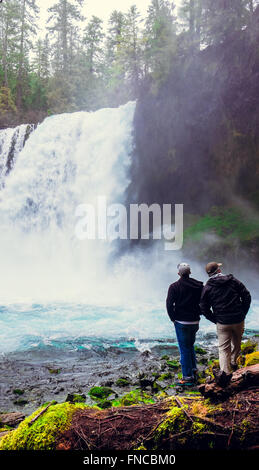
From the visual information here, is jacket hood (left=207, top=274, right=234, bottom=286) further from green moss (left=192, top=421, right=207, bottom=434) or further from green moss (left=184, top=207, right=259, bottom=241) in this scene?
Answer: green moss (left=184, top=207, right=259, bottom=241)

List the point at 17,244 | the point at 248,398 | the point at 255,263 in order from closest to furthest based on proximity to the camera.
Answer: the point at 248,398 < the point at 255,263 < the point at 17,244

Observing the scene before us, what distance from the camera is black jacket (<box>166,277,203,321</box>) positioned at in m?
4.73

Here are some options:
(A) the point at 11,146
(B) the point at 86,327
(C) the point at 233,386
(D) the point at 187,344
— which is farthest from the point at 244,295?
(A) the point at 11,146

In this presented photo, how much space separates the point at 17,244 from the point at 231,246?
11179mm

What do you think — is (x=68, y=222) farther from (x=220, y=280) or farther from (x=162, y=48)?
(x=220, y=280)

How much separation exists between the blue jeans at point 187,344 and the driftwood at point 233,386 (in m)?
2.09

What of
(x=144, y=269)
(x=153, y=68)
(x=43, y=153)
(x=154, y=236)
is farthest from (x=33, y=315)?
(x=153, y=68)

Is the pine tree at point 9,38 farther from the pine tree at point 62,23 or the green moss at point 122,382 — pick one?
the green moss at point 122,382

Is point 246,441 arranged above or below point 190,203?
below

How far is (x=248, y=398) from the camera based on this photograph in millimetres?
2520

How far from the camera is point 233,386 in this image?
2.64 m

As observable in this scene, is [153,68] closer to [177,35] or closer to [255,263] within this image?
[177,35]

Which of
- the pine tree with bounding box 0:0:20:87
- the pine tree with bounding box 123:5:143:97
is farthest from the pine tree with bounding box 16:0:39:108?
the pine tree with bounding box 123:5:143:97

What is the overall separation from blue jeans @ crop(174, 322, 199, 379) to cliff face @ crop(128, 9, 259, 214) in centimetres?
1149
